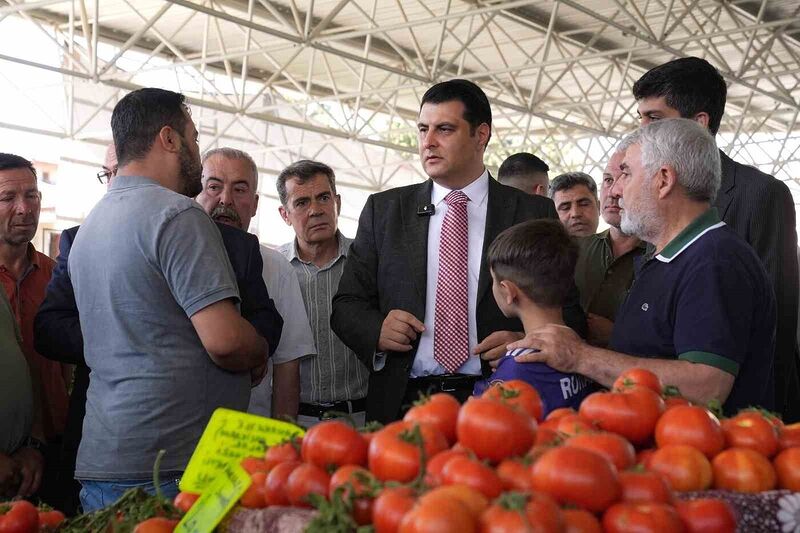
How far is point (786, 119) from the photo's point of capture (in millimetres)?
21922

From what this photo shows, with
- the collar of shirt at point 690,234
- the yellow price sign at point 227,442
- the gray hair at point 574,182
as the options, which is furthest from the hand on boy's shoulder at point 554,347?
the gray hair at point 574,182

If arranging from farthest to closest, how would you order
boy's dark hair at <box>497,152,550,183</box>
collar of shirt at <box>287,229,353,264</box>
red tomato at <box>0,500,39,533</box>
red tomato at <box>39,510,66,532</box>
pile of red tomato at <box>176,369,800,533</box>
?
boy's dark hair at <box>497,152,550,183</box>, collar of shirt at <box>287,229,353,264</box>, red tomato at <box>39,510,66,532</box>, red tomato at <box>0,500,39,533</box>, pile of red tomato at <box>176,369,800,533</box>

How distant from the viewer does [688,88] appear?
3.00 metres

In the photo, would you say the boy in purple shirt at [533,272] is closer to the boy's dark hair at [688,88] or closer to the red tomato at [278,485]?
the boy's dark hair at [688,88]

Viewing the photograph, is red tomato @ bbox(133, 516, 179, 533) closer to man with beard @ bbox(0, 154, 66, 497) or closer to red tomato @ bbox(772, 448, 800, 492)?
red tomato @ bbox(772, 448, 800, 492)

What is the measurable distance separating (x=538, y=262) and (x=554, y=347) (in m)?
0.29

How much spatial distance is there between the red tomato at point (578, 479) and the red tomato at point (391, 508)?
19 centimetres

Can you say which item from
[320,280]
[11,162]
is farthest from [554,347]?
[11,162]

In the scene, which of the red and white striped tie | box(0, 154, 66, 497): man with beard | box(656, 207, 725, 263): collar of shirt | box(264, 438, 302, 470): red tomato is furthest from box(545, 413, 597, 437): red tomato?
Answer: box(0, 154, 66, 497): man with beard

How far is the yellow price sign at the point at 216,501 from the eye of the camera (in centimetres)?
150

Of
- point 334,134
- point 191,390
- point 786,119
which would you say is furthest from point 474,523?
point 786,119

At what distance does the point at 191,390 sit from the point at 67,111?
42.9 ft

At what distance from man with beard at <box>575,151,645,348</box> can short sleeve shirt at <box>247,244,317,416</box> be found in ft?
3.27

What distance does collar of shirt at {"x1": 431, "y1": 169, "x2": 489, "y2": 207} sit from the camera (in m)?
3.09
